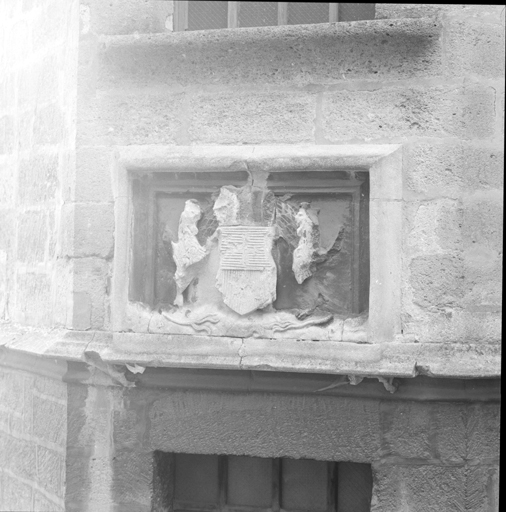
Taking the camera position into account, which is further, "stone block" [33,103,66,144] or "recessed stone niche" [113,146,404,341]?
"stone block" [33,103,66,144]

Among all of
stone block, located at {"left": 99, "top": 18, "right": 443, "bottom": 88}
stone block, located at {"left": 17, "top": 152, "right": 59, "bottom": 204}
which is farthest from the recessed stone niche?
stone block, located at {"left": 17, "top": 152, "right": 59, "bottom": 204}

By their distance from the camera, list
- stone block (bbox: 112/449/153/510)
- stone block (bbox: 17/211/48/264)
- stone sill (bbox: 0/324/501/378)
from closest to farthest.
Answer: stone sill (bbox: 0/324/501/378) < stone block (bbox: 112/449/153/510) < stone block (bbox: 17/211/48/264)

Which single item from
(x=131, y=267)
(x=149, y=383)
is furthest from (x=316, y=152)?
(x=149, y=383)

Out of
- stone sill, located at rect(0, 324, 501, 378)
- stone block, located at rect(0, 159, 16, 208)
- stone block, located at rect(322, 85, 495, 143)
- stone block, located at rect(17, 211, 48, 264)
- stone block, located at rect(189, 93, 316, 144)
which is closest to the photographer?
stone sill, located at rect(0, 324, 501, 378)

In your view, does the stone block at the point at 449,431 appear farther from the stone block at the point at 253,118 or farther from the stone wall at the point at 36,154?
the stone wall at the point at 36,154

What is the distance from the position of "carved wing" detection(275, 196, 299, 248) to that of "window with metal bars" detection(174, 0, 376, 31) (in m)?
0.87

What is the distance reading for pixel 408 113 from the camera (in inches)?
110

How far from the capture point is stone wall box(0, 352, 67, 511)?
3080 mm

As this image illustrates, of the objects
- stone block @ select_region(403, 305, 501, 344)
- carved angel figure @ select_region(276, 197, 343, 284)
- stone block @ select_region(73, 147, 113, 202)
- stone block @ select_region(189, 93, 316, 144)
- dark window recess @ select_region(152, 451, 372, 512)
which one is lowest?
dark window recess @ select_region(152, 451, 372, 512)

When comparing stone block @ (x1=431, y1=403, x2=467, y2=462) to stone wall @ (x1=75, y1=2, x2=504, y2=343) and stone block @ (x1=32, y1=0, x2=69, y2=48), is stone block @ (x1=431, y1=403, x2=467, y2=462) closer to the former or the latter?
stone wall @ (x1=75, y1=2, x2=504, y2=343)

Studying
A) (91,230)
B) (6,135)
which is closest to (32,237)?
(91,230)

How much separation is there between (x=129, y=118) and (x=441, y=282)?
4.99 feet

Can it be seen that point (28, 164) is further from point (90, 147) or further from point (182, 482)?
point (182, 482)

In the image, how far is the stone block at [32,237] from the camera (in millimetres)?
3295
